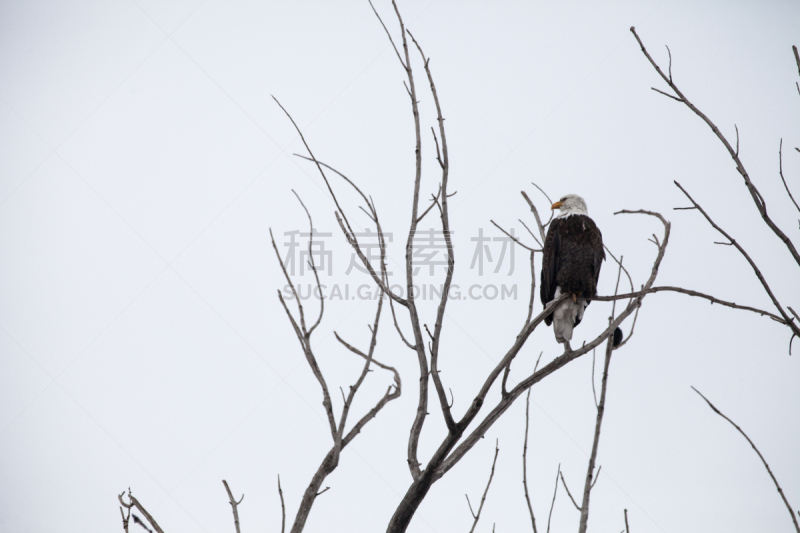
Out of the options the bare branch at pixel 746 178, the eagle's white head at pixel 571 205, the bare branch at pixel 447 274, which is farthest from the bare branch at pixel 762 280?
the eagle's white head at pixel 571 205

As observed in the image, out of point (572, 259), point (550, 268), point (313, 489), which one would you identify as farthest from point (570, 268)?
point (313, 489)

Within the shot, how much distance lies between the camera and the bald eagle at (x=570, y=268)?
3.71 metres

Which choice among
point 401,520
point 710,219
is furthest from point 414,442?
point 710,219

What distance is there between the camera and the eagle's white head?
4316 mm

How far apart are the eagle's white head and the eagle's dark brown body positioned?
19 cm

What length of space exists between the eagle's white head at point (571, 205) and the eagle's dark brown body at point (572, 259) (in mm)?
187

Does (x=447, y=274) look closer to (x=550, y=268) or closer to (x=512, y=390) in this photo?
(x=512, y=390)

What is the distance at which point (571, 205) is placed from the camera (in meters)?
4.47

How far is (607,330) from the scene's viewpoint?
6.53 feet

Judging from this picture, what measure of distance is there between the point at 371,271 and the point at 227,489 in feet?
2.32

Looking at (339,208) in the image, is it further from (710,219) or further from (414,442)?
(710,219)

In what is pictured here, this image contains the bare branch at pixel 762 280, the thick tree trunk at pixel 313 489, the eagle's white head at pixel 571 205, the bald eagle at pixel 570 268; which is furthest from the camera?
the eagle's white head at pixel 571 205

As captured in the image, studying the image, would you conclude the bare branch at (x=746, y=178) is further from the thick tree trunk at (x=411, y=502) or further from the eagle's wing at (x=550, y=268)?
the eagle's wing at (x=550, y=268)

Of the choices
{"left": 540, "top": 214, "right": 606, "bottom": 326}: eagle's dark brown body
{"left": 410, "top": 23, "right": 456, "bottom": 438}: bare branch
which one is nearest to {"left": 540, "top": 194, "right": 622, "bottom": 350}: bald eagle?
{"left": 540, "top": 214, "right": 606, "bottom": 326}: eagle's dark brown body
